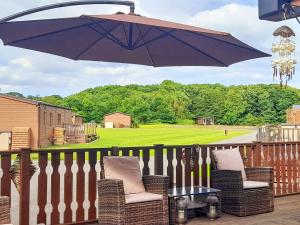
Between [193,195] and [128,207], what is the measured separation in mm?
1094

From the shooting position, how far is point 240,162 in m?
5.69

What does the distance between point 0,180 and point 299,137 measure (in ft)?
37.9

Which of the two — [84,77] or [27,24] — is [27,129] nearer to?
[27,24]

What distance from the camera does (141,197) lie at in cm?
433

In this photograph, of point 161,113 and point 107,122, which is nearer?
point 107,122

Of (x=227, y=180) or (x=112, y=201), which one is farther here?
(x=227, y=180)

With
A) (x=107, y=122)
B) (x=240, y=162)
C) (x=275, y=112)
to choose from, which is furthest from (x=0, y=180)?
(x=275, y=112)

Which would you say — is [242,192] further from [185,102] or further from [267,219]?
[185,102]

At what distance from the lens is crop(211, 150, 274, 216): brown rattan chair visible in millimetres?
5133

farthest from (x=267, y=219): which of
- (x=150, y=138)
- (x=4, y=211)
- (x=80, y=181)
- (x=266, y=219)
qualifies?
(x=150, y=138)

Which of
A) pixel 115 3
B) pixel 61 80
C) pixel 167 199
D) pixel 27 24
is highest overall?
pixel 61 80

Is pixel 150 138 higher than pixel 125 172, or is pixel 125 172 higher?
pixel 125 172

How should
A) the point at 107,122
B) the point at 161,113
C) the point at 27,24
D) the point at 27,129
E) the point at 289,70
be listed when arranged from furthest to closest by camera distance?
the point at 161,113, the point at 107,122, the point at 27,129, the point at 289,70, the point at 27,24

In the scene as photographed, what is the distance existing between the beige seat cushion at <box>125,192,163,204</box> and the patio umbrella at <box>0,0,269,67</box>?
6.09 ft
